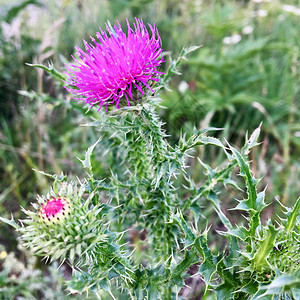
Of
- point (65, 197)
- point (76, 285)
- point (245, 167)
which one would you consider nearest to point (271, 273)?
point (245, 167)

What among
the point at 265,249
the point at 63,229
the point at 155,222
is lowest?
the point at 155,222

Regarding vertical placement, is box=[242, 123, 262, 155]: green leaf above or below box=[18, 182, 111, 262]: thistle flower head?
below

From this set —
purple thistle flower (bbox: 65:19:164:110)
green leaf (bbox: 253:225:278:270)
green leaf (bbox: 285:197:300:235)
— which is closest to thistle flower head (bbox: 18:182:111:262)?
purple thistle flower (bbox: 65:19:164:110)

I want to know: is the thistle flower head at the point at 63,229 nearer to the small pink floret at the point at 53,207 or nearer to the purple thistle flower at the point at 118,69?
the small pink floret at the point at 53,207

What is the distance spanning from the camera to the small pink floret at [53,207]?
4.72 feet

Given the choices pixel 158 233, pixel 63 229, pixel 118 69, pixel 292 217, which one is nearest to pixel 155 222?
pixel 158 233

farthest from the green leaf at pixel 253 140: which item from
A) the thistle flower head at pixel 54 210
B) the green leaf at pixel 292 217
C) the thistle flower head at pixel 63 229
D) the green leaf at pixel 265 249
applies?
the thistle flower head at pixel 54 210

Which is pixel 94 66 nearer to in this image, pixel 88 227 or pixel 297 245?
pixel 88 227

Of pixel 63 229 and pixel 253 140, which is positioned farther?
pixel 253 140

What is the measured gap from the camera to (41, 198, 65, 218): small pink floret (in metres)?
1.44

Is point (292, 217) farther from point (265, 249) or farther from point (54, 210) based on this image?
point (54, 210)

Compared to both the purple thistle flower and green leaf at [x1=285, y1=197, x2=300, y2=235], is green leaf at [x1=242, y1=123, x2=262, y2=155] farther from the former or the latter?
the purple thistle flower

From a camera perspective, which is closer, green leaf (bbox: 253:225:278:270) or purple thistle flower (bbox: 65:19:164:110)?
green leaf (bbox: 253:225:278:270)

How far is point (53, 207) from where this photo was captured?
1.45m
